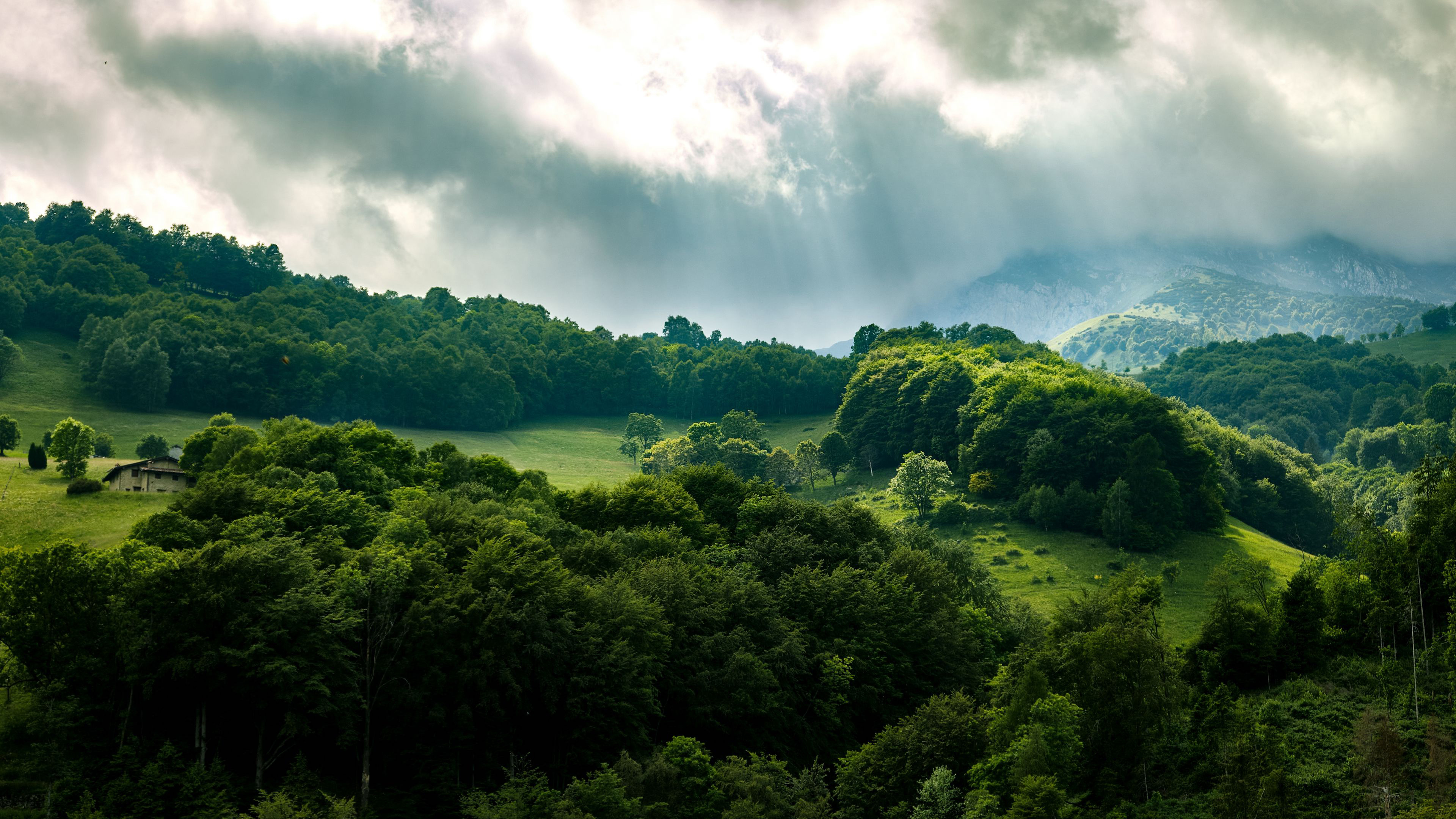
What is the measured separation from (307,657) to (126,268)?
14281 cm

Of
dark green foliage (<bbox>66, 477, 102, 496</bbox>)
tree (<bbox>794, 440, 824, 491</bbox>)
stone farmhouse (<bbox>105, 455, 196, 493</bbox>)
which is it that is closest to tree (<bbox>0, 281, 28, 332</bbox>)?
stone farmhouse (<bbox>105, 455, 196, 493</bbox>)

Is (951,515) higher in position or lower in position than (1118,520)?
lower

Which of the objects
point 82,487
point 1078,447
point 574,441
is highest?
point 1078,447

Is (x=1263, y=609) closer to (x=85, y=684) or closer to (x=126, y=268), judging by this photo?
(x=85, y=684)

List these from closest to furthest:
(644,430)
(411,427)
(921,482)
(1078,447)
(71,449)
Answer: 1. (71,449)
2. (921,482)
3. (1078,447)
4. (411,427)
5. (644,430)

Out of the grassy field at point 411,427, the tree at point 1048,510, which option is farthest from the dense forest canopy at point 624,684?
the grassy field at point 411,427

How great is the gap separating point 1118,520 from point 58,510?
90.5 m

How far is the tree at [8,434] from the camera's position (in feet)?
297

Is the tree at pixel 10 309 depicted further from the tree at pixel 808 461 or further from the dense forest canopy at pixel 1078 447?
the dense forest canopy at pixel 1078 447

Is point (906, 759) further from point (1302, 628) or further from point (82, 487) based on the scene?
point (82, 487)

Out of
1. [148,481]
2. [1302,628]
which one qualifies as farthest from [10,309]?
[1302,628]

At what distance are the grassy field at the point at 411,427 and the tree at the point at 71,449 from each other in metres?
25.9

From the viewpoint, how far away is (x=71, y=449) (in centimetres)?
7969

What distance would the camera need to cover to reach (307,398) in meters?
140
